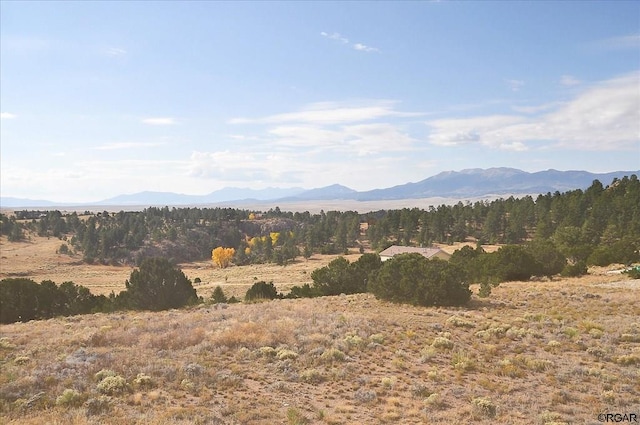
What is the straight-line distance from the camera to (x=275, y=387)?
15773 millimetres

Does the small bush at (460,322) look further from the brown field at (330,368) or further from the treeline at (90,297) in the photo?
the treeline at (90,297)

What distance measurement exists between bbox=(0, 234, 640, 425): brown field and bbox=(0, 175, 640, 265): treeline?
212 ft

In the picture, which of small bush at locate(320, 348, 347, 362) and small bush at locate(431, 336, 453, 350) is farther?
small bush at locate(431, 336, 453, 350)

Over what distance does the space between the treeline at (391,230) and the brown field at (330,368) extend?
6456cm

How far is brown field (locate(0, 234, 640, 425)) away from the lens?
1352 cm

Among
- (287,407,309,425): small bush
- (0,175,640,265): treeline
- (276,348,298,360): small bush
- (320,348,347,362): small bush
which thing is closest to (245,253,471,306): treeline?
(320,348,347,362): small bush

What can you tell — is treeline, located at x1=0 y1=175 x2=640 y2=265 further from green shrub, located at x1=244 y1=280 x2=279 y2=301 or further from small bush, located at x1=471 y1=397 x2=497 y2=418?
small bush, located at x1=471 y1=397 x2=497 y2=418

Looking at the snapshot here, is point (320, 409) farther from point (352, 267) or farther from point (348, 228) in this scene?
point (348, 228)

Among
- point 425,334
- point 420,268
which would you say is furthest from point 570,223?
point 425,334

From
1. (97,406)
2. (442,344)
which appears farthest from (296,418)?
(442,344)

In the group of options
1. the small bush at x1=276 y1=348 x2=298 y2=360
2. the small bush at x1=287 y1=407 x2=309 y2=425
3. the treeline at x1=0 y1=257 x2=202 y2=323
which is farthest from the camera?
the treeline at x1=0 y1=257 x2=202 y2=323

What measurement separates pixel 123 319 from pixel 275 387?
57.5 feet

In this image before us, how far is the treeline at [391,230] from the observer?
91250 millimetres

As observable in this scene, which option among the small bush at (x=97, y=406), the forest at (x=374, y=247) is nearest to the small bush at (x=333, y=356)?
the small bush at (x=97, y=406)
